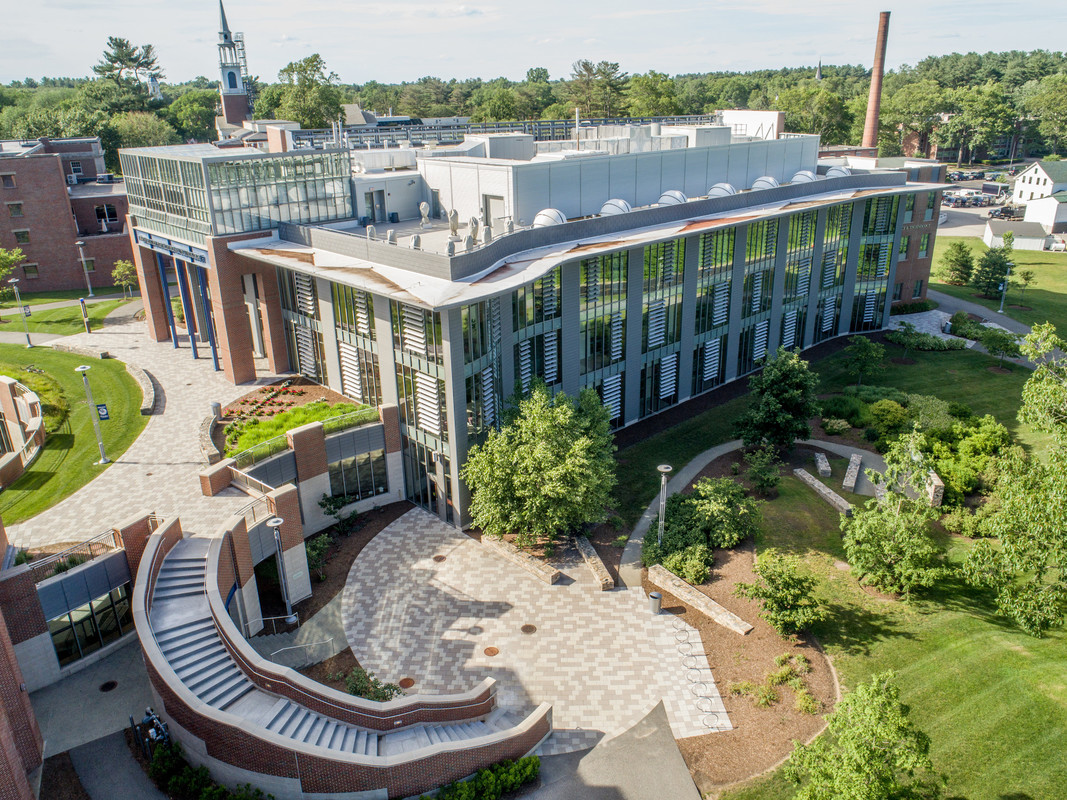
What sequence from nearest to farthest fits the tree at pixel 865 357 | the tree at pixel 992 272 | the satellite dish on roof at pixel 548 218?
the satellite dish on roof at pixel 548 218, the tree at pixel 865 357, the tree at pixel 992 272

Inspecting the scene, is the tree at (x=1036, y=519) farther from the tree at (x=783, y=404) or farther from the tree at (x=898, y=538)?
the tree at (x=783, y=404)

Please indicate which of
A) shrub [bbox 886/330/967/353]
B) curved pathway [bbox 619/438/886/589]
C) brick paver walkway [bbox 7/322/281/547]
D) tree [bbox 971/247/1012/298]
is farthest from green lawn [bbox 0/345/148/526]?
tree [bbox 971/247/1012/298]

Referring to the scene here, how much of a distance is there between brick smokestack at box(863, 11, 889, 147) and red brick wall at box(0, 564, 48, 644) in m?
96.2

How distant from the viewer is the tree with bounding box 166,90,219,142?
127 meters

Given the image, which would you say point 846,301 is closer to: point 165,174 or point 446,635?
point 446,635

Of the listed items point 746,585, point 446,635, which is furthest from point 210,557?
point 746,585

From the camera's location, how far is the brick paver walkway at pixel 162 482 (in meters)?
27.0

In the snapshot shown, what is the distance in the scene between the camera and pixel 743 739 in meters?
21.1

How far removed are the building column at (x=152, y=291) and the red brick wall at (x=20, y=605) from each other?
2840 centimetres

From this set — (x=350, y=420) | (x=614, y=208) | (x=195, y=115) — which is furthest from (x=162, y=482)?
(x=195, y=115)

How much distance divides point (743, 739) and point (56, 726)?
63.1 feet

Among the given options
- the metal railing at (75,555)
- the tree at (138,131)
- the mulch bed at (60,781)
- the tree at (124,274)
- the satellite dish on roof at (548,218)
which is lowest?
the mulch bed at (60,781)

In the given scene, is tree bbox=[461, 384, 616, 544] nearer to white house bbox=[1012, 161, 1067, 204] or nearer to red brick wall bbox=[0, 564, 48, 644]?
red brick wall bbox=[0, 564, 48, 644]

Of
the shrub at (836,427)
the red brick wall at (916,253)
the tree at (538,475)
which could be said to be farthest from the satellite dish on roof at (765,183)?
the tree at (538,475)
